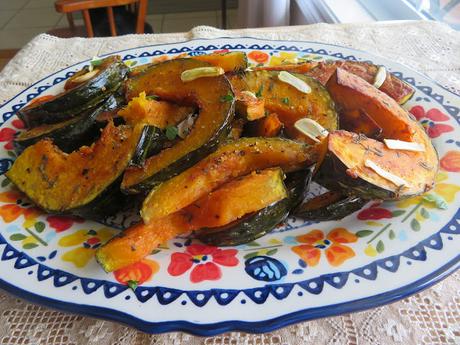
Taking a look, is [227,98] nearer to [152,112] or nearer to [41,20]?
[152,112]

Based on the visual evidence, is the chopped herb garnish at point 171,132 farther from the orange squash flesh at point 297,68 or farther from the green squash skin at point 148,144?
the orange squash flesh at point 297,68

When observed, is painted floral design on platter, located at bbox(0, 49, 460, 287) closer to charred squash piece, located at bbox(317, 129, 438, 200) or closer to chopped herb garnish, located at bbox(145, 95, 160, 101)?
charred squash piece, located at bbox(317, 129, 438, 200)

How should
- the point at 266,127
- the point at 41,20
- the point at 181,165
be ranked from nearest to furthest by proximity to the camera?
the point at 181,165
the point at 266,127
the point at 41,20

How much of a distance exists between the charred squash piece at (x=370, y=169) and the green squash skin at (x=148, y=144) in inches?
Answer: 12.6

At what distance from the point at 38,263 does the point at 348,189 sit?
572mm

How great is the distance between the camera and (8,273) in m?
0.72

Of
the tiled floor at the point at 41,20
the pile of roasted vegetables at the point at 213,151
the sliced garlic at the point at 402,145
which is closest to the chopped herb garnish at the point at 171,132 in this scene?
the pile of roasted vegetables at the point at 213,151

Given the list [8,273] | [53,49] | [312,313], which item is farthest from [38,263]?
[53,49]

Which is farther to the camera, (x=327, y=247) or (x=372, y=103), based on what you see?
(x=372, y=103)

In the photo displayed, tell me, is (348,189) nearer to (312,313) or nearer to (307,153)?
(307,153)

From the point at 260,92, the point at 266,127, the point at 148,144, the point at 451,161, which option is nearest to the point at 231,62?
the point at 260,92

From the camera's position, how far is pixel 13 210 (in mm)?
866

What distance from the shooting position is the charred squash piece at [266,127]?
911 millimetres

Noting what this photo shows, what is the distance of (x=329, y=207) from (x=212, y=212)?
0.24 meters
